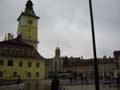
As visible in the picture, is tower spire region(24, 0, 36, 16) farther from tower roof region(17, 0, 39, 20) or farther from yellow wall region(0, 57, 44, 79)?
yellow wall region(0, 57, 44, 79)

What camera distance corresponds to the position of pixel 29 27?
247 ft

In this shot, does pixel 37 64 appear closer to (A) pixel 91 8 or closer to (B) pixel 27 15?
(B) pixel 27 15

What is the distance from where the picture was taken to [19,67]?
57.8 meters

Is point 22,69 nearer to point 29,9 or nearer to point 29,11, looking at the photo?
point 29,11

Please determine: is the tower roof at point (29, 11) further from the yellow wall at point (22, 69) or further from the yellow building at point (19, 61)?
the yellow wall at point (22, 69)

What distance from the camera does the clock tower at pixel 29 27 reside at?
243 ft

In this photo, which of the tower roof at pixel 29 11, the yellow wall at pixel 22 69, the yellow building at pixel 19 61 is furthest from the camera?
the tower roof at pixel 29 11

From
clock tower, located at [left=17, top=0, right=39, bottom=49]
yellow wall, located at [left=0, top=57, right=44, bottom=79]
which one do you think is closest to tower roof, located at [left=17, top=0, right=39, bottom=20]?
clock tower, located at [left=17, top=0, right=39, bottom=49]

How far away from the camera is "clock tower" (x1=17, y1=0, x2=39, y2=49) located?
2913 inches

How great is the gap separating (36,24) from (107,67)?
4439 cm

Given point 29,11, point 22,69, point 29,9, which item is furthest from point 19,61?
point 29,9

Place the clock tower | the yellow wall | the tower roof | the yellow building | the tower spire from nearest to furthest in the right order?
the yellow wall
the yellow building
the clock tower
the tower roof
the tower spire

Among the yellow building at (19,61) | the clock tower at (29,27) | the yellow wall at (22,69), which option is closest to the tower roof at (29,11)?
the clock tower at (29,27)

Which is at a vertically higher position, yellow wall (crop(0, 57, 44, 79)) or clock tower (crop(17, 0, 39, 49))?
clock tower (crop(17, 0, 39, 49))
